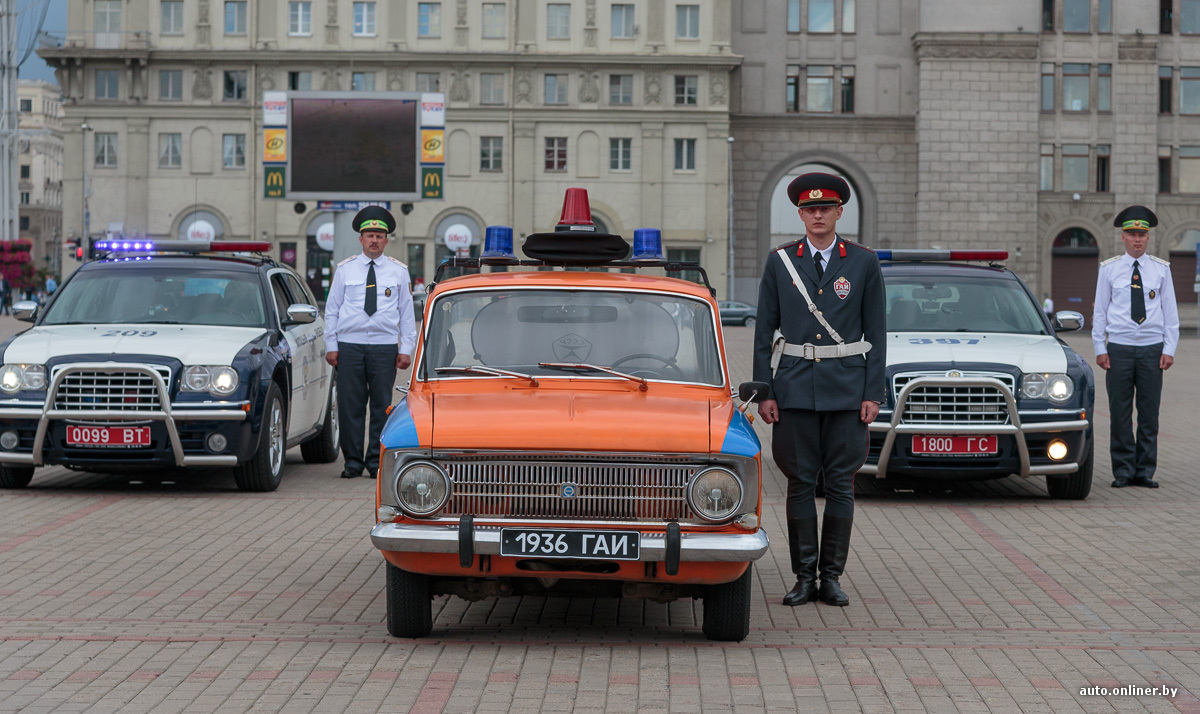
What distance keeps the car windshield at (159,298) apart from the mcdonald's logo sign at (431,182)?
23.2 metres

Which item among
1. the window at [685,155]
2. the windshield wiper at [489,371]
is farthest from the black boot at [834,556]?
the window at [685,155]

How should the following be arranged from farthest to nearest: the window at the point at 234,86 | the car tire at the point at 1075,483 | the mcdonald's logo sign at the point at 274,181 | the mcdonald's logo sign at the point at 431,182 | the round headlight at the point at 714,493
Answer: the window at the point at 234,86, the mcdonald's logo sign at the point at 431,182, the mcdonald's logo sign at the point at 274,181, the car tire at the point at 1075,483, the round headlight at the point at 714,493

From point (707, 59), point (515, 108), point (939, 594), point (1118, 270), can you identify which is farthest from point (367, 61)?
point (939, 594)

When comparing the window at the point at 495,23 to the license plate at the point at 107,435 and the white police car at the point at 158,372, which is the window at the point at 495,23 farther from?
the license plate at the point at 107,435

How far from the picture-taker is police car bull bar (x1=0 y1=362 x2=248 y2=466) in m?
11.1

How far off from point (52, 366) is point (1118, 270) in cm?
793

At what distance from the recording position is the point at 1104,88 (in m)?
71.3

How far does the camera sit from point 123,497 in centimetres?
1142

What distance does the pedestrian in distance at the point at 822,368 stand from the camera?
24.7 feet

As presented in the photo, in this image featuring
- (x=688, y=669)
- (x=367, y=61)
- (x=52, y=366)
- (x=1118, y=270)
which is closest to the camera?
(x=688, y=669)

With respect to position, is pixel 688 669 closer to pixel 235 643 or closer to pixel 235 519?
pixel 235 643

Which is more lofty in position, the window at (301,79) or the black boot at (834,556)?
the window at (301,79)

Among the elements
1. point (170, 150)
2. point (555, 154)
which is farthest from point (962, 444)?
point (170, 150)

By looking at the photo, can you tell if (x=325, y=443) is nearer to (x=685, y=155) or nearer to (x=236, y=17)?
(x=685, y=155)
